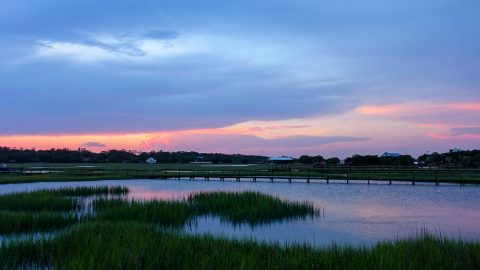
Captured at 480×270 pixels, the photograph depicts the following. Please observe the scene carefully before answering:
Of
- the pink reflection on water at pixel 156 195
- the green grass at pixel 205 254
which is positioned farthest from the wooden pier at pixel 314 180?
the green grass at pixel 205 254

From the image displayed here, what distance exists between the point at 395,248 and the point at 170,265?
254 inches

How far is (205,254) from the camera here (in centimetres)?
1240

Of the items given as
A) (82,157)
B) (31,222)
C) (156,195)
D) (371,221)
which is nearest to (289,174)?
(156,195)

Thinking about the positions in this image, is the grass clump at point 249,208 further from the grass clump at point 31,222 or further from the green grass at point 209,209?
the grass clump at point 31,222

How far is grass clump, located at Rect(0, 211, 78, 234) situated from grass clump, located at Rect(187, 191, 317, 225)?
8.18 metres

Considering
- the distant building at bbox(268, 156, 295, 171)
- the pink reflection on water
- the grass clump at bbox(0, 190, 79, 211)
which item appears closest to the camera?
the grass clump at bbox(0, 190, 79, 211)

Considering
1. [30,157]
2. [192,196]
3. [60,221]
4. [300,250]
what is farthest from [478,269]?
[30,157]

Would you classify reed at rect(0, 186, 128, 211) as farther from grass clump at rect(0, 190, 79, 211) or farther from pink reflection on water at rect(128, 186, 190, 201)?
pink reflection on water at rect(128, 186, 190, 201)

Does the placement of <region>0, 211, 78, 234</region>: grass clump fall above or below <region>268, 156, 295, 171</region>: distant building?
below

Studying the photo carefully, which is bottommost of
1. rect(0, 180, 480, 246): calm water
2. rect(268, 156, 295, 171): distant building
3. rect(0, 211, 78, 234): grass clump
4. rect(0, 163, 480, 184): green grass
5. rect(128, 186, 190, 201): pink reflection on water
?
rect(0, 180, 480, 246): calm water

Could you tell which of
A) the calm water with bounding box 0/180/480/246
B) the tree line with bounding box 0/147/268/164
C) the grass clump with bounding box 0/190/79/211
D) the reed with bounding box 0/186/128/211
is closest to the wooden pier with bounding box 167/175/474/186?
the calm water with bounding box 0/180/480/246

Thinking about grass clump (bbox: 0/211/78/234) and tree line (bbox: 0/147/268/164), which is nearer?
grass clump (bbox: 0/211/78/234)

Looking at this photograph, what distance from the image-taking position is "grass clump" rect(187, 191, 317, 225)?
78.1 ft

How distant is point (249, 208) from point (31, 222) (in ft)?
37.3
